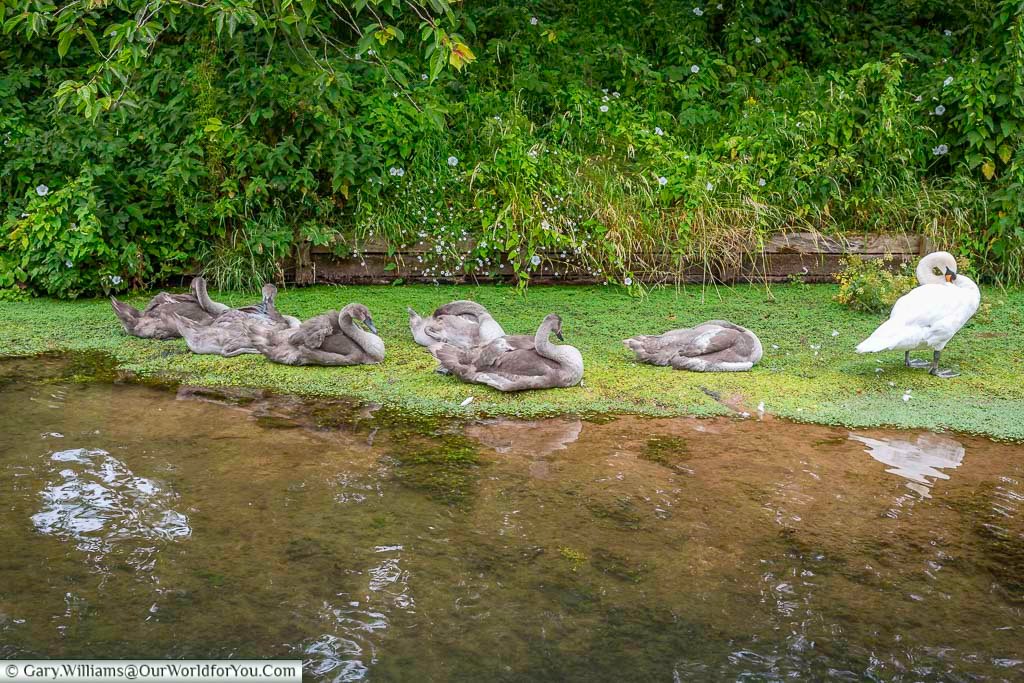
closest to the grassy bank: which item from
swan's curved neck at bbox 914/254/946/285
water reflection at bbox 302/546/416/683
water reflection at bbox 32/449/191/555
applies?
swan's curved neck at bbox 914/254/946/285

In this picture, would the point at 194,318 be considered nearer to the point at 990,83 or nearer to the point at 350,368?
the point at 350,368

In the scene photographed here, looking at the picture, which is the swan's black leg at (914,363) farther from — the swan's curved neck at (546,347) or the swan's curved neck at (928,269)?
the swan's curved neck at (546,347)

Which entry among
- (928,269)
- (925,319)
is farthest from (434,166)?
(925,319)

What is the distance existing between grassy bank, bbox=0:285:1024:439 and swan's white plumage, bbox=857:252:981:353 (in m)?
0.35

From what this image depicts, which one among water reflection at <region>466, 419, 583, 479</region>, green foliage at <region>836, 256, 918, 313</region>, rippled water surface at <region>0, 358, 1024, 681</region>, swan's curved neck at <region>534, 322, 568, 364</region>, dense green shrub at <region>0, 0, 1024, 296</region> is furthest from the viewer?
dense green shrub at <region>0, 0, 1024, 296</region>

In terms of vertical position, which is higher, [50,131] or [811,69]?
[811,69]

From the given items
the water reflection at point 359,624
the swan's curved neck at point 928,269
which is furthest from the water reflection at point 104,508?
the swan's curved neck at point 928,269

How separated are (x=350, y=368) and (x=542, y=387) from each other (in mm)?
1469

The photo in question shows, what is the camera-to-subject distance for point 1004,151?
9.04 meters

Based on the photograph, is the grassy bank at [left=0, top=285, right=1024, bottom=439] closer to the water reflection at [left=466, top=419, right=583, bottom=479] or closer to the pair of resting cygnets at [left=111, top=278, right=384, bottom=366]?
the pair of resting cygnets at [left=111, top=278, right=384, bottom=366]

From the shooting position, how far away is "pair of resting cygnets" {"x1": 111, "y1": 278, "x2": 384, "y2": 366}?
6.72 metres

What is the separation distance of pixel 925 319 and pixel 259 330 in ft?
15.4

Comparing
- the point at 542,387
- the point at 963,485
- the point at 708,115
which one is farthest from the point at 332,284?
the point at 963,485

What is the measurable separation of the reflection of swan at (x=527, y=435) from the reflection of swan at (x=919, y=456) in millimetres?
1673
